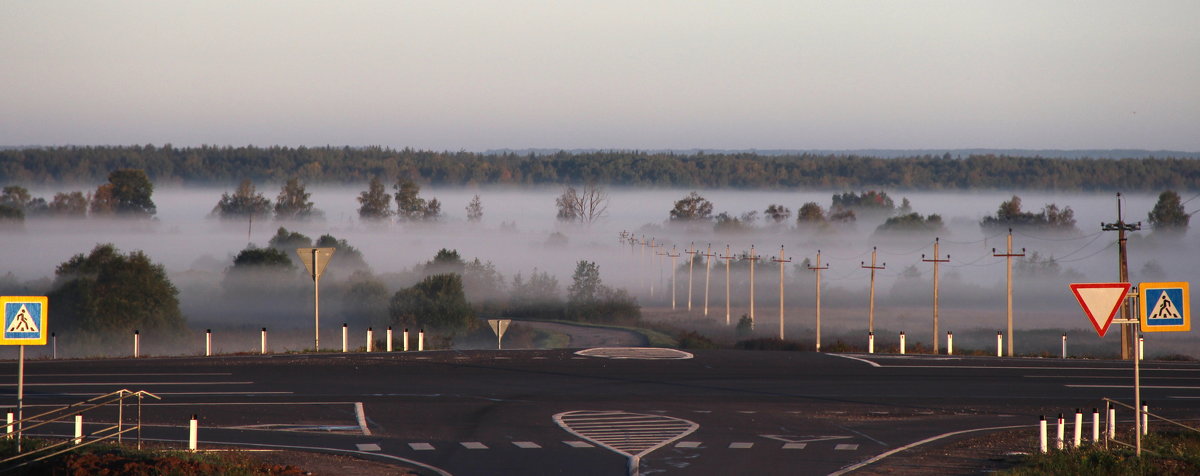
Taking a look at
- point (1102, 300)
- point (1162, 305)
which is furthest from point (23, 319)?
point (1162, 305)

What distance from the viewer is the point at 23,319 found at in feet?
58.7

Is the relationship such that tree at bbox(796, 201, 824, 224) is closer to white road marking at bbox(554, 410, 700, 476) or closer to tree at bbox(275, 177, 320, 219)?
tree at bbox(275, 177, 320, 219)

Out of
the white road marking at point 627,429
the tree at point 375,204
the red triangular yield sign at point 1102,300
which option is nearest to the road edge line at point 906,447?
the white road marking at point 627,429

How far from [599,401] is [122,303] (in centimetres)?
5440

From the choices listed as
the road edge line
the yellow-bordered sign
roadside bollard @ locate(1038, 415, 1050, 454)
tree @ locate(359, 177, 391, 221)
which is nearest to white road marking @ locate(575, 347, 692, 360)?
the road edge line

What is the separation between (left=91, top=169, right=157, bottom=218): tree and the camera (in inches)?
5325

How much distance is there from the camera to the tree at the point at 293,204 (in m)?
150

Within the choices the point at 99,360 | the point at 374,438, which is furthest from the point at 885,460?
the point at 99,360

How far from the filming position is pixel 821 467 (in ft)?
56.1

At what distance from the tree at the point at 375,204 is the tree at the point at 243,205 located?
47.6ft

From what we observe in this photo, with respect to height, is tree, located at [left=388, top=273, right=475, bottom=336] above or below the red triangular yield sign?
below

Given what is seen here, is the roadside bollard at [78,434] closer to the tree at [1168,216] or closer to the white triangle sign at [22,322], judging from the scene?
the white triangle sign at [22,322]

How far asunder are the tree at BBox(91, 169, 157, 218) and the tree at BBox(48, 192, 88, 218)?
4409 millimetres

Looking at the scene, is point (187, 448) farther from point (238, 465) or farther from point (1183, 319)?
point (1183, 319)
